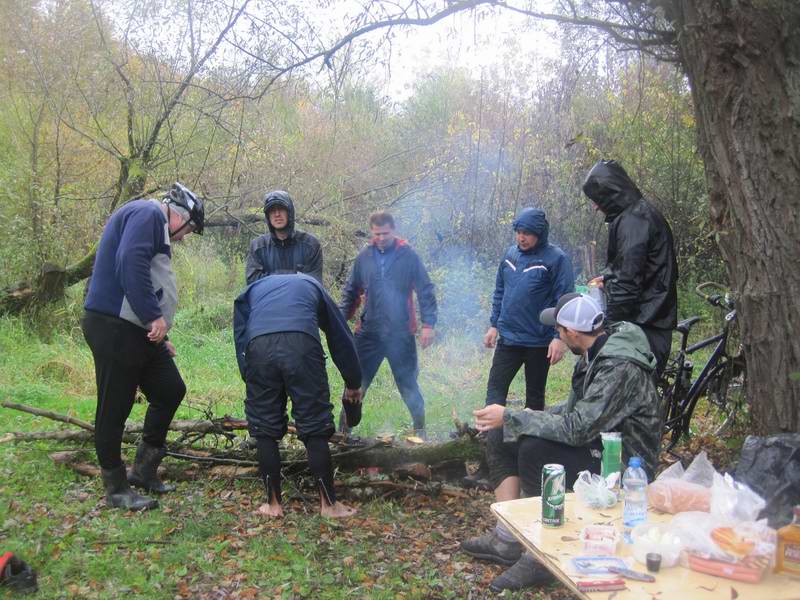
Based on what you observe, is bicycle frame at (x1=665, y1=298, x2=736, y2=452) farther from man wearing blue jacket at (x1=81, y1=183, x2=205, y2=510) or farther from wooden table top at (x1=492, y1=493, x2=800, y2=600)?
man wearing blue jacket at (x1=81, y1=183, x2=205, y2=510)

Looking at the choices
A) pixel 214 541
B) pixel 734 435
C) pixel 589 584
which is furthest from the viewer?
pixel 734 435

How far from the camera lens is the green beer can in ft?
7.72

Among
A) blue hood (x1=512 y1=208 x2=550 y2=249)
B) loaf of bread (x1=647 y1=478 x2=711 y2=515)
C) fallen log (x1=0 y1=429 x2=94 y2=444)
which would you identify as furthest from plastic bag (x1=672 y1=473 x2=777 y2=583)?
fallen log (x1=0 y1=429 x2=94 y2=444)

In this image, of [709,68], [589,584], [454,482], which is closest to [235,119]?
[454,482]

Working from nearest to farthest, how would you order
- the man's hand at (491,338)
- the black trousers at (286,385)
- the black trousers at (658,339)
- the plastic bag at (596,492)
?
the plastic bag at (596,492)
the black trousers at (286,385)
the black trousers at (658,339)
the man's hand at (491,338)

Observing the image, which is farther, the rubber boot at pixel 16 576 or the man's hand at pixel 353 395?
the man's hand at pixel 353 395

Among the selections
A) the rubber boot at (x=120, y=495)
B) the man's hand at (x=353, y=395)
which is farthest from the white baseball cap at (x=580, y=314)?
the rubber boot at (x=120, y=495)

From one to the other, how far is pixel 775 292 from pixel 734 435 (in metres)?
1.76

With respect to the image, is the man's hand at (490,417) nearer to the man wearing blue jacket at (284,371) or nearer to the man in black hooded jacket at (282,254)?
the man wearing blue jacket at (284,371)

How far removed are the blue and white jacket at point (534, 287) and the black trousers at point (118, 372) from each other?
2393mm

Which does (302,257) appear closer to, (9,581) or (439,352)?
(9,581)

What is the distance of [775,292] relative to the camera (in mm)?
3326

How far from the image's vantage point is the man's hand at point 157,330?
13.1 ft

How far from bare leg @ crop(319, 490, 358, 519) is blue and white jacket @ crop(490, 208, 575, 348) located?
1651 millimetres
